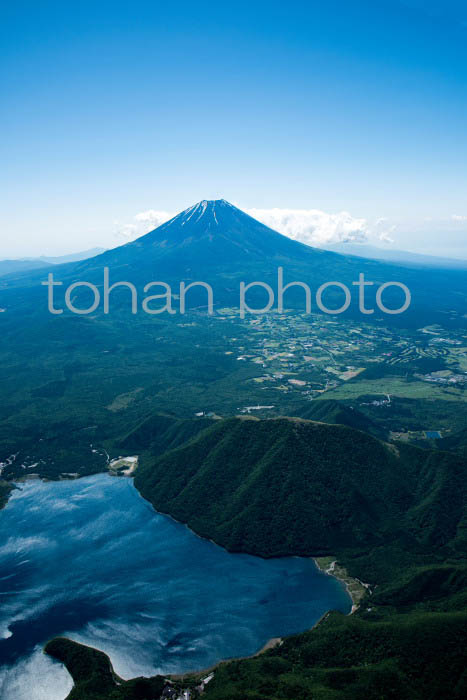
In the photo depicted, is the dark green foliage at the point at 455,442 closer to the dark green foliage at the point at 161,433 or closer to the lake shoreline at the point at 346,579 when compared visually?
the lake shoreline at the point at 346,579

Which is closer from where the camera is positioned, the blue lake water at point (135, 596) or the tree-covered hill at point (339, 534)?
the tree-covered hill at point (339, 534)

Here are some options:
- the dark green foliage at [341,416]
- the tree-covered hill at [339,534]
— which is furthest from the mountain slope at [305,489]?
the dark green foliage at [341,416]

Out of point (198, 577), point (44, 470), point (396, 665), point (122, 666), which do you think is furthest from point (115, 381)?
point (396, 665)

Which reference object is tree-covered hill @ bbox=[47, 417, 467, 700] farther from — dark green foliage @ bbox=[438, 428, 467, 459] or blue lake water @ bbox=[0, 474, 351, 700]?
dark green foliage @ bbox=[438, 428, 467, 459]

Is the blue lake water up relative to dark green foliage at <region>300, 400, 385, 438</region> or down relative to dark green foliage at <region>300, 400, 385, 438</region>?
down

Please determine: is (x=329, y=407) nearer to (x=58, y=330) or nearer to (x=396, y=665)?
(x=396, y=665)

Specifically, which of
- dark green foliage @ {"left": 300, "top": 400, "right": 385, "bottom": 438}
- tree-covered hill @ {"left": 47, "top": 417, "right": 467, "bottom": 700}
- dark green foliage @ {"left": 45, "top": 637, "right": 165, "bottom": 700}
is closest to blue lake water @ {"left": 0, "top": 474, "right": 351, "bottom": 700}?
dark green foliage @ {"left": 45, "top": 637, "right": 165, "bottom": 700}

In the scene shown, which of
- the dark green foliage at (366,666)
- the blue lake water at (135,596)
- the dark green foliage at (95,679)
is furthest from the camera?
the blue lake water at (135,596)

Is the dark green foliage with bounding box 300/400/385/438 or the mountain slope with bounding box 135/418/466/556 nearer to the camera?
the mountain slope with bounding box 135/418/466/556
